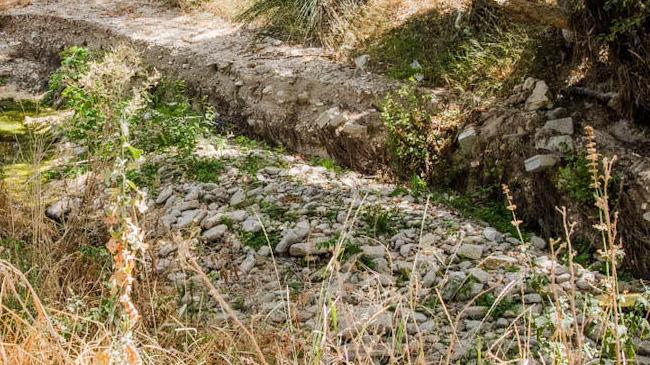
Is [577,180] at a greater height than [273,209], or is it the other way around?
[577,180]

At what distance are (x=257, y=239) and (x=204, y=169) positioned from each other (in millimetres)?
1135

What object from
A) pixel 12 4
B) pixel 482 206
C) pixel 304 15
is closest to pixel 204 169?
pixel 482 206

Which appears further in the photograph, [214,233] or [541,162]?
[214,233]

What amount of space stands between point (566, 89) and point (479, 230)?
3.79ft

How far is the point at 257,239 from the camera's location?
12.6ft

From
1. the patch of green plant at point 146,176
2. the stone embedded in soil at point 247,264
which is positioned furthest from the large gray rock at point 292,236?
the patch of green plant at point 146,176

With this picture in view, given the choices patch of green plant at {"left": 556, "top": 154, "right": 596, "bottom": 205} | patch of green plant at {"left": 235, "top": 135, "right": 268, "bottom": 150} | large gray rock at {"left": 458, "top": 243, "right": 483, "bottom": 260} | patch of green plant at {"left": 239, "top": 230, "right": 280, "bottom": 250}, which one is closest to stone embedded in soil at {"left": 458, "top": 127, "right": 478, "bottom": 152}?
patch of green plant at {"left": 556, "top": 154, "right": 596, "bottom": 205}

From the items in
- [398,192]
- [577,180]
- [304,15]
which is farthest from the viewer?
[304,15]

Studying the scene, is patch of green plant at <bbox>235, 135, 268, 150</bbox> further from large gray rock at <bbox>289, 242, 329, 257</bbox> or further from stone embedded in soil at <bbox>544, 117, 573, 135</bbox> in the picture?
stone embedded in soil at <bbox>544, 117, 573, 135</bbox>

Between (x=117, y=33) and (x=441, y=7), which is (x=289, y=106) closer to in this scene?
(x=441, y=7)

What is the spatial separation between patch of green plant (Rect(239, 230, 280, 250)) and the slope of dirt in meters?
1.14

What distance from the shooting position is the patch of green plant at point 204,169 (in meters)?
4.66

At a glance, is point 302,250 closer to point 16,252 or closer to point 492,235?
point 492,235

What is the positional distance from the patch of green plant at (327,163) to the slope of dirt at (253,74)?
0.06m
